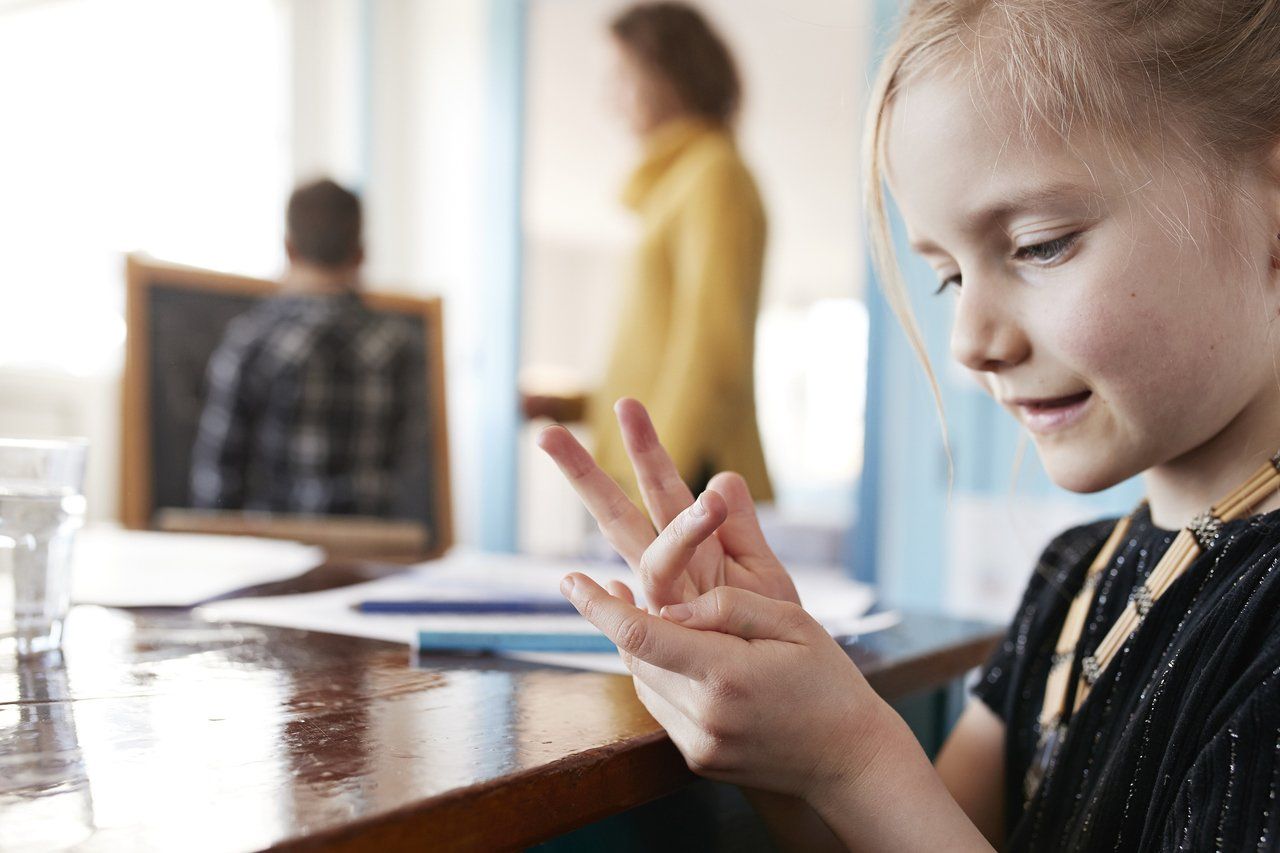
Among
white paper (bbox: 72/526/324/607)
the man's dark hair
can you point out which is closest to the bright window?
the man's dark hair

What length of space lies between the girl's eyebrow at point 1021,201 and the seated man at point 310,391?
1463 mm

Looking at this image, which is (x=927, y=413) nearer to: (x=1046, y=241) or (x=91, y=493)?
(x=1046, y=241)

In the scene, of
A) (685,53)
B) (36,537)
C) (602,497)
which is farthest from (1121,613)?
(685,53)

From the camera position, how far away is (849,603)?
0.79m

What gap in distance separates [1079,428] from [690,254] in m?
1.31

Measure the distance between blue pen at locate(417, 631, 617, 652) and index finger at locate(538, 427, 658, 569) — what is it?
0.23 feet

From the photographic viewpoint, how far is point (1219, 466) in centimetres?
59

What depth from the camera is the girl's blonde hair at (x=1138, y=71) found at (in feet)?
1.81

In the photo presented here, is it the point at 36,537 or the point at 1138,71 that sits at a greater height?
the point at 1138,71

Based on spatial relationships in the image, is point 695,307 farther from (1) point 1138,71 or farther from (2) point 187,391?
(1) point 1138,71

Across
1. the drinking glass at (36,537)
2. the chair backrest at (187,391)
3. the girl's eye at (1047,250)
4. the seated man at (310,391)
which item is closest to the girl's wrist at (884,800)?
the girl's eye at (1047,250)

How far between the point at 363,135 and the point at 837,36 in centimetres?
164

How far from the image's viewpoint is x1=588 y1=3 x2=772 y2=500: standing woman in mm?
1825

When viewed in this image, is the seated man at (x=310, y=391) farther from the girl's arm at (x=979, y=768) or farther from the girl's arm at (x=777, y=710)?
the girl's arm at (x=777, y=710)
